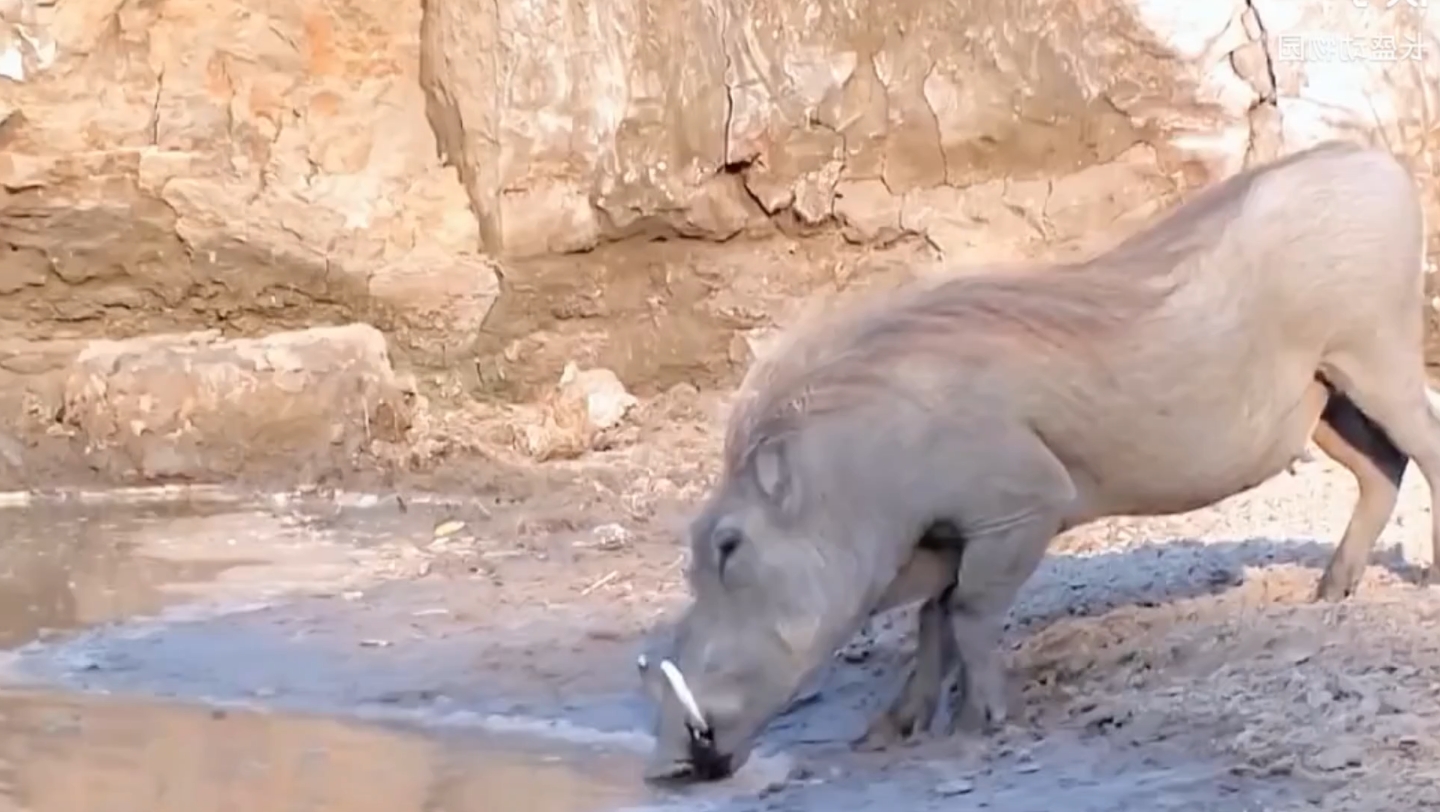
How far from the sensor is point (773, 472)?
527cm

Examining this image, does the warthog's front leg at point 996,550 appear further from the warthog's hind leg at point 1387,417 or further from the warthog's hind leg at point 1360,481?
the warthog's hind leg at point 1360,481

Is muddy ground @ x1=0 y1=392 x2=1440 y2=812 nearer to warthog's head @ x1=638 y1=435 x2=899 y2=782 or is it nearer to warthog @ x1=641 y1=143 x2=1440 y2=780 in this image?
warthog's head @ x1=638 y1=435 x2=899 y2=782

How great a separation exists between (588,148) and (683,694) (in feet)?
26.0

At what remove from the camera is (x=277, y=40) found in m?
12.8

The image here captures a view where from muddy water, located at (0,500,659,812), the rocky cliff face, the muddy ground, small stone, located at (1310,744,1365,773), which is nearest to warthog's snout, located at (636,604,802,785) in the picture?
the muddy ground

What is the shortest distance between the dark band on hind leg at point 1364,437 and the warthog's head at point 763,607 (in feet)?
5.75

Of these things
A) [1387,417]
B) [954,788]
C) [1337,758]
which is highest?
[1387,417]

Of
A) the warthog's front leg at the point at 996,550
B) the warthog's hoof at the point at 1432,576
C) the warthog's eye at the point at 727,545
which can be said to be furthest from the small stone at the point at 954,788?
the warthog's hoof at the point at 1432,576

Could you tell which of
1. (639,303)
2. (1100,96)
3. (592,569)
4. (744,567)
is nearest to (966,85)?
(1100,96)

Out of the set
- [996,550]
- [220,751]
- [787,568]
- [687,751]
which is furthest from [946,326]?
[220,751]

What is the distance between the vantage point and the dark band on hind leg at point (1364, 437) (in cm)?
629

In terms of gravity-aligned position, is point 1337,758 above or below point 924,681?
above

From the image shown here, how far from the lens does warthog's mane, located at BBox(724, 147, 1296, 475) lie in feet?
17.5

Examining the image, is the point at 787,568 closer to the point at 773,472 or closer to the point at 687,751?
the point at 773,472
